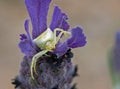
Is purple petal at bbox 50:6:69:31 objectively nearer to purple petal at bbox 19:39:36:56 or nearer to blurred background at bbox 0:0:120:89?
purple petal at bbox 19:39:36:56

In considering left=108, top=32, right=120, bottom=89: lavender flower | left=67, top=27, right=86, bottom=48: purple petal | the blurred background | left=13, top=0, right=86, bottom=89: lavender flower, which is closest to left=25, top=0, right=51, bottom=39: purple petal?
left=13, top=0, right=86, bottom=89: lavender flower

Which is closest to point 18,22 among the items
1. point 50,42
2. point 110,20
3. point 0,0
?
point 0,0

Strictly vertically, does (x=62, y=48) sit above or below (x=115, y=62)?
below

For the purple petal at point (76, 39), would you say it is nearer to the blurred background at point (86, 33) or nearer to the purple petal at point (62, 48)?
the purple petal at point (62, 48)

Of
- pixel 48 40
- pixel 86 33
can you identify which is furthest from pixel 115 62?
pixel 86 33

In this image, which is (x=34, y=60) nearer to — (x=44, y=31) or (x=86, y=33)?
(x=44, y=31)

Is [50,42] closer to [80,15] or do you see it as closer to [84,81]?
[84,81]
